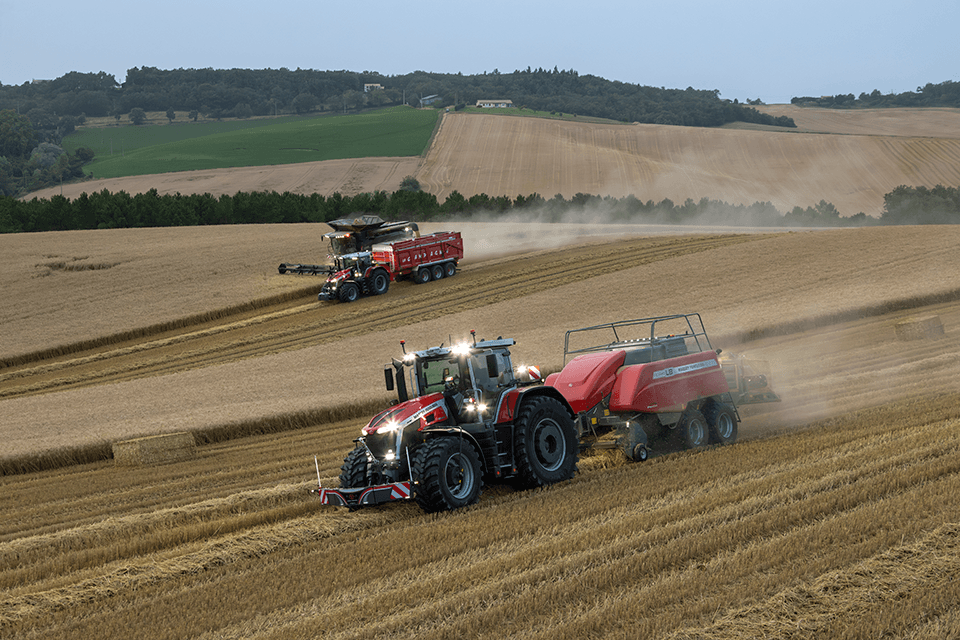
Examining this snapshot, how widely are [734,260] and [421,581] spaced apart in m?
28.5

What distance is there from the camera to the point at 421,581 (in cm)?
781

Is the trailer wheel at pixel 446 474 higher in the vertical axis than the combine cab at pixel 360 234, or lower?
lower

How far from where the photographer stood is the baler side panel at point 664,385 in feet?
43.1

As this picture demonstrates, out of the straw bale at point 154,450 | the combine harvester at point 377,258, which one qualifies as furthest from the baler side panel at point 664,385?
the combine harvester at point 377,258

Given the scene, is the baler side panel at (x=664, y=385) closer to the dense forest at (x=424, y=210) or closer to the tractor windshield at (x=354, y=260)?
the tractor windshield at (x=354, y=260)

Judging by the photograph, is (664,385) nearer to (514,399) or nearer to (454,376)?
(514,399)

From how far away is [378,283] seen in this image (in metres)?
33.8

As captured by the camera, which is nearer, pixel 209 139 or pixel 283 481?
pixel 283 481

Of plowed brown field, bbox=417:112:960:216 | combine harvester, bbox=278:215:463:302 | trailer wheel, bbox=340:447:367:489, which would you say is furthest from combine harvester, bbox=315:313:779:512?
plowed brown field, bbox=417:112:960:216

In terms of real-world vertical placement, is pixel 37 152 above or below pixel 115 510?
above

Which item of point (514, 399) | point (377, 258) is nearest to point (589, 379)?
point (514, 399)

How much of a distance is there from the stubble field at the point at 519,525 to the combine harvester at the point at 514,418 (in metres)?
0.37

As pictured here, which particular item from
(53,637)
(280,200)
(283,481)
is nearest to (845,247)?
(283,481)

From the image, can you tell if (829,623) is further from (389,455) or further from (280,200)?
(280,200)
